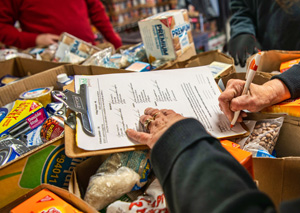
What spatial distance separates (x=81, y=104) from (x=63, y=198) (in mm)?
308

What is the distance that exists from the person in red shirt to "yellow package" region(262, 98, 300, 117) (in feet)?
5.41

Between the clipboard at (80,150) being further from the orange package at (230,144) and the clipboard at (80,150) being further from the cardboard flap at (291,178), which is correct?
the cardboard flap at (291,178)

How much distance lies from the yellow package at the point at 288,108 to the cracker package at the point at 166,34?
0.53 m

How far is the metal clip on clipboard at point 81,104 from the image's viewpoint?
0.73 meters

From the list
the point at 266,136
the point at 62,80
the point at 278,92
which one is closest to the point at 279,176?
the point at 266,136

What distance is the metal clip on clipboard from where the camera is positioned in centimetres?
73

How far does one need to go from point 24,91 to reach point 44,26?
42.3 inches

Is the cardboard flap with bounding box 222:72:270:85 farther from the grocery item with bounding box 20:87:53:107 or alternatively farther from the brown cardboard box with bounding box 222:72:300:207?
the grocery item with bounding box 20:87:53:107

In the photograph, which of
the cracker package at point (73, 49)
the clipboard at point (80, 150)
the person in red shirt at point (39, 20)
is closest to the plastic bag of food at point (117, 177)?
the clipboard at point (80, 150)

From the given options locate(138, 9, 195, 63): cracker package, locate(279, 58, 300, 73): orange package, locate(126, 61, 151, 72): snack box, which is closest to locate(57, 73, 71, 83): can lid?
locate(126, 61, 151, 72): snack box

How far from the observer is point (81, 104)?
818 millimetres

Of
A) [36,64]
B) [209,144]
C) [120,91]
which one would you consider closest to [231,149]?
[209,144]

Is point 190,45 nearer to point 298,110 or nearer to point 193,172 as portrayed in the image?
point 298,110

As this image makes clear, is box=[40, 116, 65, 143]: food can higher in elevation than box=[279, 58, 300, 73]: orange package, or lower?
higher
